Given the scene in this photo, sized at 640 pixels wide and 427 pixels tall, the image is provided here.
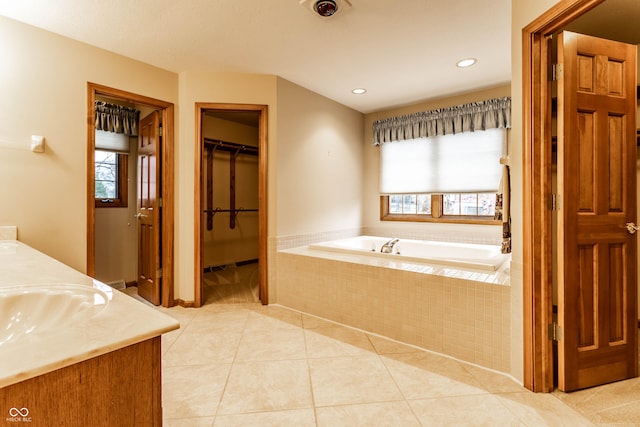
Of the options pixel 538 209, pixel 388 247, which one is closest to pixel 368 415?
pixel 538 209

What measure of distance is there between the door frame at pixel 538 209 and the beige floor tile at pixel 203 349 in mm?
1792

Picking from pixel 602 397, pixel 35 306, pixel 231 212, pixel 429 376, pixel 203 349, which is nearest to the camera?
pixel 35 306

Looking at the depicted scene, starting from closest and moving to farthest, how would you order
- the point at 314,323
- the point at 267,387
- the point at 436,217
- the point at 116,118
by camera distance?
1. the point at 267,387
2. the point at 314,323
3. the point at 116,118
4. the point at 436,217

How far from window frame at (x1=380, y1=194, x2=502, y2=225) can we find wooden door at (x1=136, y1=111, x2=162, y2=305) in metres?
2.67

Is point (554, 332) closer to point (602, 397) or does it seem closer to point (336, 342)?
point (602, 397)

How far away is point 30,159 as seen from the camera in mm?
2146

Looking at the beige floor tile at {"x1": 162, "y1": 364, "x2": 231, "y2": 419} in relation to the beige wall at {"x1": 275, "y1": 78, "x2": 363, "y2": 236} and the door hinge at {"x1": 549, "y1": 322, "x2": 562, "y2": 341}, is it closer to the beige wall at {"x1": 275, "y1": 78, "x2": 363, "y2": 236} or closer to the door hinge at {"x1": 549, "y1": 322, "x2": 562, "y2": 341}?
the beige wall at {"x1": 275, "y1": 78, "x2": 363, "y2": 236}

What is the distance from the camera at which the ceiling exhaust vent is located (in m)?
1.88

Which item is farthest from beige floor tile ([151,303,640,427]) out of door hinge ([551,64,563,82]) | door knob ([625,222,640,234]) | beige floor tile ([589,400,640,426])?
door hinge ([551,64,563,82])

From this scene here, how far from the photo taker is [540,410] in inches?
58.8

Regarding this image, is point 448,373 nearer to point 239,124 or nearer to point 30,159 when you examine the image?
point 30,159

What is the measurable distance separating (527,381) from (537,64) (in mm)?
1696

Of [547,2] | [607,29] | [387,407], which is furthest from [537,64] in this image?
[387,407]

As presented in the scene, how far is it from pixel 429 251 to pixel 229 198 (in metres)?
2.99
